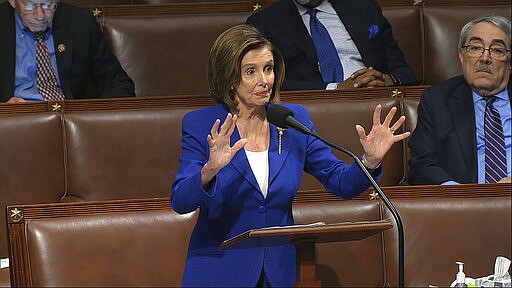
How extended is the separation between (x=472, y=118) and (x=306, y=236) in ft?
1.96

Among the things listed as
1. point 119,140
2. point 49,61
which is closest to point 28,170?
point 119,140

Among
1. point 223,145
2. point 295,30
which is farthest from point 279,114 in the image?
point 295,30

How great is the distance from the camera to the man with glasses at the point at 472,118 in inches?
50.5

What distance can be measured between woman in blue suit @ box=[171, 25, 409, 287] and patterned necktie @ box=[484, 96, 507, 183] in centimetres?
35

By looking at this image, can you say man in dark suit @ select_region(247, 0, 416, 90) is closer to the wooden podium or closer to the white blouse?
the white blouse

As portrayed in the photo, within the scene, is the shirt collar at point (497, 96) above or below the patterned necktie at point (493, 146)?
above

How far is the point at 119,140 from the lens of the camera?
1256 millimetres

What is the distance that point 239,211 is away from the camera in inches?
38.1

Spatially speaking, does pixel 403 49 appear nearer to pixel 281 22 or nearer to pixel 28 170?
pixel 281 22

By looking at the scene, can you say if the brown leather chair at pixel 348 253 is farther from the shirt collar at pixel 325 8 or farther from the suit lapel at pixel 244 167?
the shirt collar at pixel 325 8

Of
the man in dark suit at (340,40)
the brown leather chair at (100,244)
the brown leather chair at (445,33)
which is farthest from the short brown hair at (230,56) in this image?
the brown leather chair at (445,33)

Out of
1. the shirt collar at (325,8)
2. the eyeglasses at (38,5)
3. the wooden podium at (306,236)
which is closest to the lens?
the wooden podium at (306,236)

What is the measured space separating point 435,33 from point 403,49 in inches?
2.3

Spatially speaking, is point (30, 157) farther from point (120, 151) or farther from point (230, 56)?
point (230, 56)
